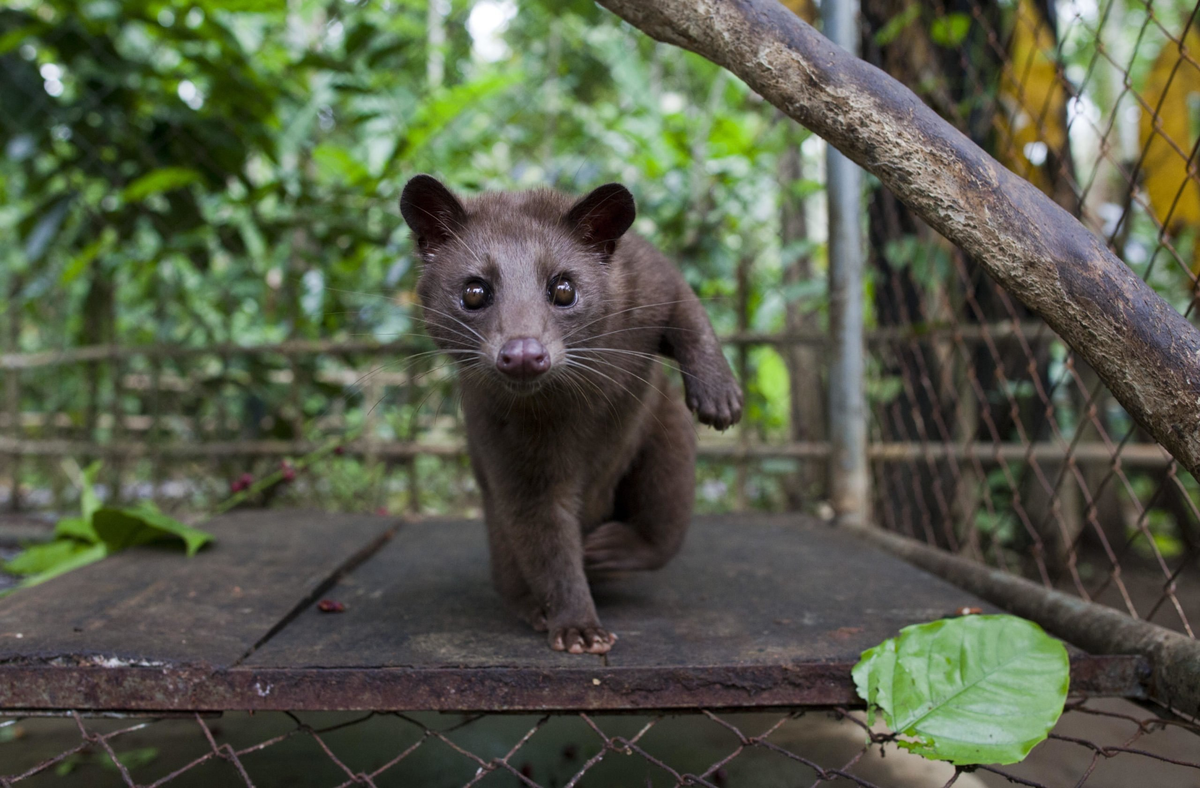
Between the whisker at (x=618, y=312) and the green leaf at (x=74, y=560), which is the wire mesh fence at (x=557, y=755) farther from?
the whisker at (x=618, y=312)

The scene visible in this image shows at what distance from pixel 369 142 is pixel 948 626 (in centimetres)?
491

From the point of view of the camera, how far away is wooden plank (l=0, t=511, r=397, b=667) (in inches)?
71.2

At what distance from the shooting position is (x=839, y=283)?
346 centimetres

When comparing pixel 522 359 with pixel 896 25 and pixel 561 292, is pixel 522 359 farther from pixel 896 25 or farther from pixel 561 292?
pixel 896 25

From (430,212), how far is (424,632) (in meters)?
1.04

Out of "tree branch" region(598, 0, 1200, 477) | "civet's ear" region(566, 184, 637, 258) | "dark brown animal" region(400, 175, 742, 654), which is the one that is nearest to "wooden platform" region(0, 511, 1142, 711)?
"dark brown animal" region(400, 175, 742, 654)

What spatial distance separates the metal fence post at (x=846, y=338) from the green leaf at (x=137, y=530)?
94.6 inches

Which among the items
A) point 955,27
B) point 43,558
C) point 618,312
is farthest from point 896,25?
point 43,558

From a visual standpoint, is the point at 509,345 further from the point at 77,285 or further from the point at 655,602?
the point at 77,285

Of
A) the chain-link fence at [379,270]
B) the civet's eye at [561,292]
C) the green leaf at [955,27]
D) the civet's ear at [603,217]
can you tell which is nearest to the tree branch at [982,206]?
the civet's ear at [603,217]

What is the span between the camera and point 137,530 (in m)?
2.71

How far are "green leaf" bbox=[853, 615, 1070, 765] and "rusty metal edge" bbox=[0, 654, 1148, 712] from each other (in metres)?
0.23

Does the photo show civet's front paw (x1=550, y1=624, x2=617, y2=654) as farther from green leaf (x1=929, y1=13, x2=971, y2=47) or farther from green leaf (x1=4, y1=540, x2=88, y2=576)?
green leaf (x1=929, y1=13, x2=971, y2=47)

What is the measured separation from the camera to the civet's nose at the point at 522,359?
1735 millimetres
